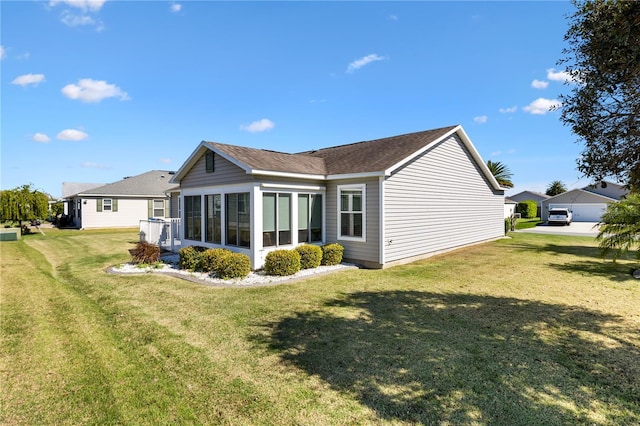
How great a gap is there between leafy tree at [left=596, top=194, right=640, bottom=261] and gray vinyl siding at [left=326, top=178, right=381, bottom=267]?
5938 mm

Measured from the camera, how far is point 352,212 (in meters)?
11.8

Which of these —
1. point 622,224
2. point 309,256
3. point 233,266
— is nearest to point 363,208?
point 309,256

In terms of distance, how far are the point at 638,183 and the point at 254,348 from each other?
6.53 m

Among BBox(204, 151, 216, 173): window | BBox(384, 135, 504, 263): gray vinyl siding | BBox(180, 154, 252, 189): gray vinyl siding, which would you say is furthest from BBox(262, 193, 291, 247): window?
BBox(384, 135, 504, 263): gray vinyl siding

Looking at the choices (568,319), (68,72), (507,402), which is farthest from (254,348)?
(68,72)

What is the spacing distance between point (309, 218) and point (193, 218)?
5.30 m

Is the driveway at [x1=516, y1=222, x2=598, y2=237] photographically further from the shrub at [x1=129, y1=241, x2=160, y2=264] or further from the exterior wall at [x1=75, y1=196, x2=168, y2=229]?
the exterior wall at [x1=75, y1=196, x2=168, y2=229]

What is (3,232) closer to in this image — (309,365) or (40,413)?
(40,413)

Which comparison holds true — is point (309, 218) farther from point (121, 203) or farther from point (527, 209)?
point (527, 209)

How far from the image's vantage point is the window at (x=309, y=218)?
11.7m

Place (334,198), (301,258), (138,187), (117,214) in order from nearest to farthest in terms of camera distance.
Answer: (301,258) < (334,198) < (117,214) < (138,187)

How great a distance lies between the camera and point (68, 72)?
13.1 metres

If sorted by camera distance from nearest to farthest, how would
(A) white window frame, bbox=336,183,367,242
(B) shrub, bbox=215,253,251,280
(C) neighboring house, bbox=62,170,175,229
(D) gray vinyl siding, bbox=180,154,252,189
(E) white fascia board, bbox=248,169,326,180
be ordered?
(B) shrub, bbox=215,253,251,280 → (E) white fascia board, bbox=248,169,326,180 → (D) gray vinyl siding, bbox=180,154,252,189 → (A) white window frame, bbox=336,183,367,242 → (C) neighboring house, bbox=62,170,175,229

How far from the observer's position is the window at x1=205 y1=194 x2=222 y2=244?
1220 centimetres
